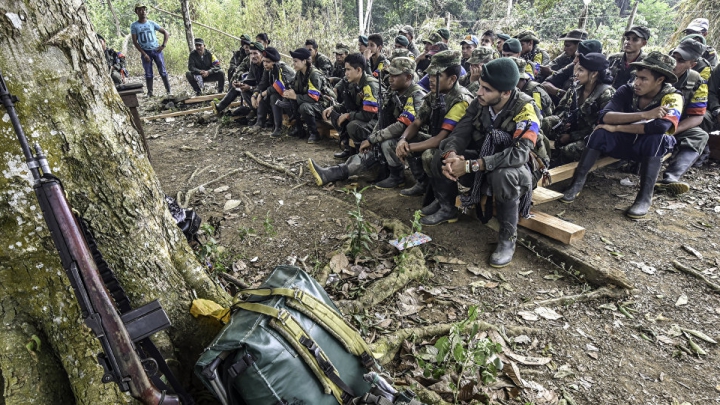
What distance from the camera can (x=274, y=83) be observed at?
823cm

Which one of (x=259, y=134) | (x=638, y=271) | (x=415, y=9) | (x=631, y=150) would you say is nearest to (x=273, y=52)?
(x=259, y=134)

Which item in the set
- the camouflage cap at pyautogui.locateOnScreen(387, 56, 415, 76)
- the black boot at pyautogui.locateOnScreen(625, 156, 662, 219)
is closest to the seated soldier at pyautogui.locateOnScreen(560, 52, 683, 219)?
the black boot at pyautogui.locateOnScreen(625, 156, 662, 219)

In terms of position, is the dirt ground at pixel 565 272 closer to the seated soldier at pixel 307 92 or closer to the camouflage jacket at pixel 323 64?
the seated soldier at pixel 307 92

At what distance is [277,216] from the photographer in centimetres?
477

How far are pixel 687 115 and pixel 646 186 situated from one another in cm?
133

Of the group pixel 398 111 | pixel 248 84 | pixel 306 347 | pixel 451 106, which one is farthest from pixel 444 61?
pixel 248 84

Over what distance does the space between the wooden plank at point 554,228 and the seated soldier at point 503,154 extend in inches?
4.9

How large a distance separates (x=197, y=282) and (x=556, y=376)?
7.56 feet

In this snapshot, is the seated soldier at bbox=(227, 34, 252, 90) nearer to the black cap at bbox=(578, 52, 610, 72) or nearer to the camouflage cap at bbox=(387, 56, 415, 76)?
the camouflage cap at bbox=(387, 56, 415, 76)

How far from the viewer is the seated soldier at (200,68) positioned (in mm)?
12000

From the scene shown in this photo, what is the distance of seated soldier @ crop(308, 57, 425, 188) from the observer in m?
5.14

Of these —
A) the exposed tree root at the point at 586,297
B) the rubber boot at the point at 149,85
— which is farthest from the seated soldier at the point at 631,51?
the rubber boot at the point at 149,85

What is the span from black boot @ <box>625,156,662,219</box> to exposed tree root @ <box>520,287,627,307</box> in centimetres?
157

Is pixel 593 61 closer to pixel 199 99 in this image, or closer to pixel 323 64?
pixel 323 64
